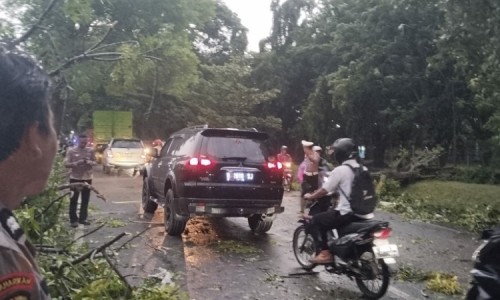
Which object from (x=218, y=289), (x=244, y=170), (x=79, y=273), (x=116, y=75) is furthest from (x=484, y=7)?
(x=79, y=273)

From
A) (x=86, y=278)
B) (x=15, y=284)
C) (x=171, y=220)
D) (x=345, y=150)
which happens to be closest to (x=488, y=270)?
(x=345, y=150)

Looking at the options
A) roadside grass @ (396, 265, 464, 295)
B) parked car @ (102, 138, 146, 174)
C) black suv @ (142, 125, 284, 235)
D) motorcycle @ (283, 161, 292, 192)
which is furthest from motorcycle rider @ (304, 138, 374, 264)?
parked car @ (102, 138, 146, 174)

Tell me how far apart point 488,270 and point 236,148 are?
5854 millimetres

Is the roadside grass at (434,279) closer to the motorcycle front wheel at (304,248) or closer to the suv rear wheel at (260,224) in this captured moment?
the motorcycle front wheel at (304,248)

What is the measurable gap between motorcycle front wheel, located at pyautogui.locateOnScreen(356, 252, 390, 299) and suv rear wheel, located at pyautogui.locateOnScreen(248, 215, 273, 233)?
373cm

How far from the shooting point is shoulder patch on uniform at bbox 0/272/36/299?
1105 mm

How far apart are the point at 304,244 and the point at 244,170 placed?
2.15 m

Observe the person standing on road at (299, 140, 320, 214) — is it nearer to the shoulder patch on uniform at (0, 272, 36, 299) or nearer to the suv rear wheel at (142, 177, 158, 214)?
the suv rear wheel at (142, 177, 158, 214)

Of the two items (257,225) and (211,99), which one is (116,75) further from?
(211,99)

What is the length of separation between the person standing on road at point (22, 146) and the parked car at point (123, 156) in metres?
23.3

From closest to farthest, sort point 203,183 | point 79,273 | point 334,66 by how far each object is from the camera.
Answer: point 79,273 → point 203,183 → point 334,66

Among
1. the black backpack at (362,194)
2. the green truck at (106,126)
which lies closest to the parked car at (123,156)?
the green truck at (106,126)

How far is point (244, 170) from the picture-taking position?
349 inches

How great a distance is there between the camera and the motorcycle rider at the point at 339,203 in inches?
243
